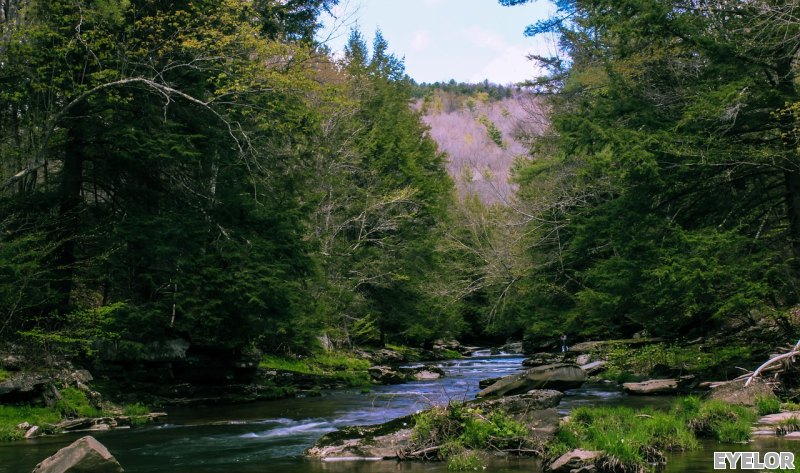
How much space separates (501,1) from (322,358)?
13.8 meters

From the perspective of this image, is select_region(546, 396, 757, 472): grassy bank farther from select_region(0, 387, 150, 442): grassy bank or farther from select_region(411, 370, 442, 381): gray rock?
select_region(411, 370, 442, 381): gray rock

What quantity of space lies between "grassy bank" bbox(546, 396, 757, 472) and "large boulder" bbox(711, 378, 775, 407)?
0.65 m

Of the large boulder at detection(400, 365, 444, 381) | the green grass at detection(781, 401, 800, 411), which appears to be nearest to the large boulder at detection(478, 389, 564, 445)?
the green grass at detection(781, 401, 800, 411)

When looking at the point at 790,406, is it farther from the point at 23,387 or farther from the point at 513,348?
the point at 513,348

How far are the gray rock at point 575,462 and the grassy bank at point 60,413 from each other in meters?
8.99

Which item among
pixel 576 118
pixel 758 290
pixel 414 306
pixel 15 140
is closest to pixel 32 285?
pixel 15 140

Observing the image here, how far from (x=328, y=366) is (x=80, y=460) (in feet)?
55.1

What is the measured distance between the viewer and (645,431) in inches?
351

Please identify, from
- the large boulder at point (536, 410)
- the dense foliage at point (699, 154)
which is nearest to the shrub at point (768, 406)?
the large boulder at point (536, 410)

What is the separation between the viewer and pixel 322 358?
26.1 m

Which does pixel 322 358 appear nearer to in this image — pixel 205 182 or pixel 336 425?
pixel 205 182

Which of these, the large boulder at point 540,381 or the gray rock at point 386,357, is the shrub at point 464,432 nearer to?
the large boulder at point 540,381

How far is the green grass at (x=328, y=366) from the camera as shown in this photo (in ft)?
72.7

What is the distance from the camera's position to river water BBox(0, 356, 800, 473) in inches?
352
